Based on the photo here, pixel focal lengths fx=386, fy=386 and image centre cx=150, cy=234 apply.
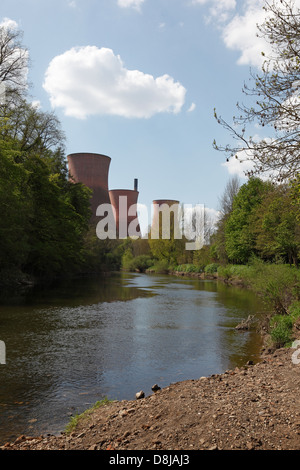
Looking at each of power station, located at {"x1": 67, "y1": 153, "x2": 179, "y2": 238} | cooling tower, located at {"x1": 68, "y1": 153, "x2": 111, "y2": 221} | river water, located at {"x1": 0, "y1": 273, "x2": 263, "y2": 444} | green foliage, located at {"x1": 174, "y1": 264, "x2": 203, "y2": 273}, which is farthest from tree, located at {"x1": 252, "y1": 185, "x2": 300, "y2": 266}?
cooling tower, located at {"x1": 68, "y1": 153, "x2": 111, "y2": 221}

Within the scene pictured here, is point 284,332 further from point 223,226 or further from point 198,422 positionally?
point 223,226

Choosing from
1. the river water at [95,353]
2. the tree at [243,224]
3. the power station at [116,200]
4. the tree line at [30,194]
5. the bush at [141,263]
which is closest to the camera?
the river water at [95,353]

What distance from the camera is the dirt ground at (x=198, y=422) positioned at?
2.79 meters

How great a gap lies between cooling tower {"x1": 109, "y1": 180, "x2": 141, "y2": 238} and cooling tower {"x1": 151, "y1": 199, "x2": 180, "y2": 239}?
3786mm

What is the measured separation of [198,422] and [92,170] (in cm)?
4115

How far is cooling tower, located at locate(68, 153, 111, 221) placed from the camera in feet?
140

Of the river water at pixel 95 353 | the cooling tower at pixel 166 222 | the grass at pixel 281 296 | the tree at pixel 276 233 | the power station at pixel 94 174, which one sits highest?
the power station at pixel 94 174

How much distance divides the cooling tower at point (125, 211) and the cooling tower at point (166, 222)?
3.79 m

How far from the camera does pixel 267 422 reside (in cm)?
302

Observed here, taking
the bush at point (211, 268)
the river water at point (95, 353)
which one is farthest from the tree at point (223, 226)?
the river water at point (95, 353)

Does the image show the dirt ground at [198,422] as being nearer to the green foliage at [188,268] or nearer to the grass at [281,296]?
the grass at [281,296]
